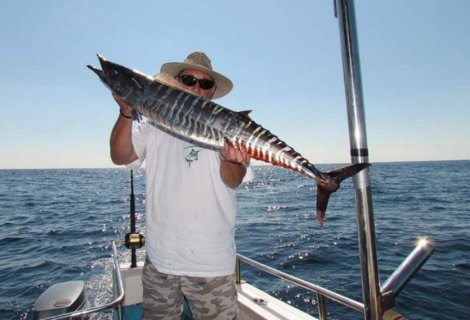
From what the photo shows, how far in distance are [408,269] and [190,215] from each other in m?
1.87

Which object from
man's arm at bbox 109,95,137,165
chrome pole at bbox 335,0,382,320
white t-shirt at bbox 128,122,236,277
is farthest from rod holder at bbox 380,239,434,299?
man's arm at bbox 109,95,137,165

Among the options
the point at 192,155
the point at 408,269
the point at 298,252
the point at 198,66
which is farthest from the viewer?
the point at 298,252

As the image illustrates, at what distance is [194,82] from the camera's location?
355 cm

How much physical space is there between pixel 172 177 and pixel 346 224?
19588mm

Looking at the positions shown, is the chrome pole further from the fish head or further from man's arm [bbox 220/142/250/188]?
the fish head

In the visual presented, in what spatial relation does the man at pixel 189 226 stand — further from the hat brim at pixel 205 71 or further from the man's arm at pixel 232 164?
the hat brim at pixel 205 71

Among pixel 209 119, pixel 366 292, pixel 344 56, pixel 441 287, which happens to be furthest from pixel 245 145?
pixel 441 287

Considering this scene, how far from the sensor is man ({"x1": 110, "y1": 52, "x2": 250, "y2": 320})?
10.2 ft

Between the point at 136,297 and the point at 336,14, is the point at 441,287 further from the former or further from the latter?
the point at 336,14

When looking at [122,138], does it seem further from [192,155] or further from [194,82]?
[194,82]

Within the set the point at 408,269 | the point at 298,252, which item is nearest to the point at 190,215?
the point at 408,269

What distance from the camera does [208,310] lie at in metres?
3.11

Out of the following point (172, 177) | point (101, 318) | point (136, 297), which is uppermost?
point (172, 177)

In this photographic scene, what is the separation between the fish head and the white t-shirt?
26.4 inches
